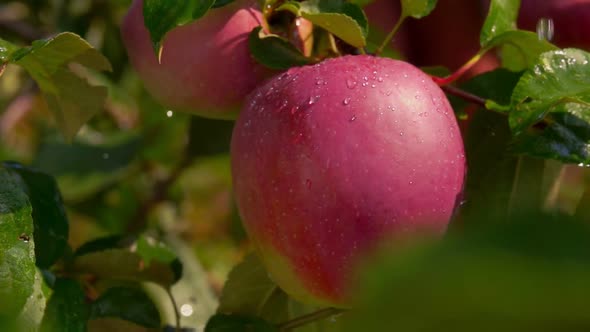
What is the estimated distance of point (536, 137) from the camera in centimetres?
60

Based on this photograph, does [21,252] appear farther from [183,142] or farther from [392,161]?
[183,142]

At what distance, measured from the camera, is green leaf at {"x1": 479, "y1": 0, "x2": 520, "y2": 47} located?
0.67 meters

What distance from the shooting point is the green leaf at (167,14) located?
0.58 meters

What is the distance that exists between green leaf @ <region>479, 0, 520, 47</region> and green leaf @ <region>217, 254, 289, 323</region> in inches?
9.9

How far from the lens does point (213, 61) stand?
0.65 meters

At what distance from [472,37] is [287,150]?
1.16 feet

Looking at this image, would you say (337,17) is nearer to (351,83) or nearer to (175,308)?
(351,83)

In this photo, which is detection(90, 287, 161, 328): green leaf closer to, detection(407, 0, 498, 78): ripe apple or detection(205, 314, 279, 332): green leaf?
detection(205, 314, 279, 332): green leaf

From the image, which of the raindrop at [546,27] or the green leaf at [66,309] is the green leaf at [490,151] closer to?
the raindrop at [546,27]

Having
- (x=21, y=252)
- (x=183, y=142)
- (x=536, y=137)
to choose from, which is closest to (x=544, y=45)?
(x=536, y=137)

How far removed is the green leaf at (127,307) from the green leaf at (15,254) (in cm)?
14

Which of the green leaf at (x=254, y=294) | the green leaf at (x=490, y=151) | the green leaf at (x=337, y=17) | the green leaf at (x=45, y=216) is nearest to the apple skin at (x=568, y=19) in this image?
the green leaf at (x=490, y=151)

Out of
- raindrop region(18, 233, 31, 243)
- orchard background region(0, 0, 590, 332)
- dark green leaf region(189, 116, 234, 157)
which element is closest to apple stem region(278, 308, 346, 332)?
orchard background region(0, 0, 590, 332)

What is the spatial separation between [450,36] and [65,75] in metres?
0.35
